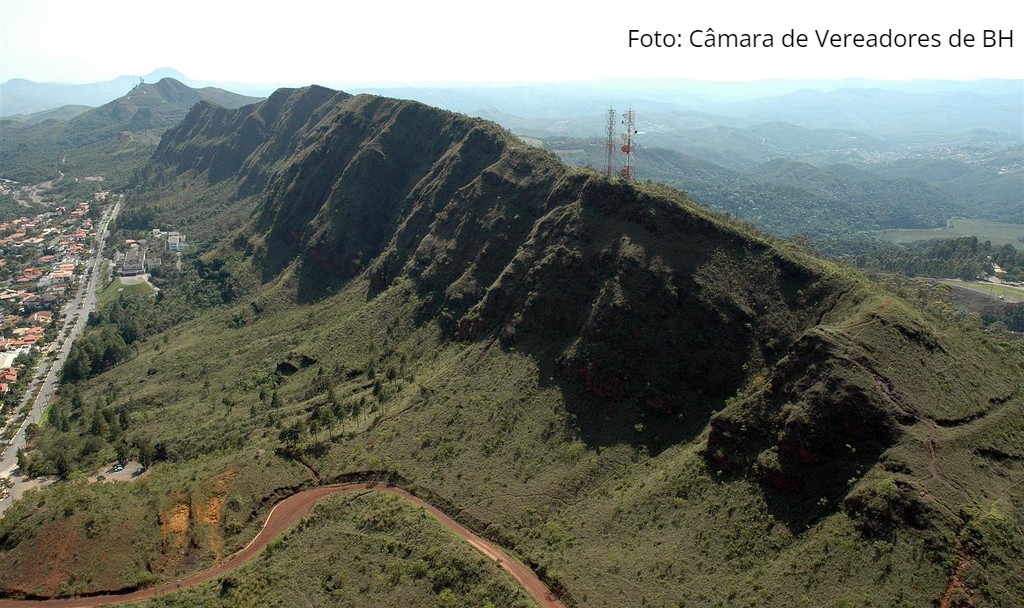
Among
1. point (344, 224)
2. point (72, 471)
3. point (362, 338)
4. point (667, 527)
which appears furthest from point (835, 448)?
point (344, 224)

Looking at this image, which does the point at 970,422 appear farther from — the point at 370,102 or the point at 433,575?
the point at 370,102

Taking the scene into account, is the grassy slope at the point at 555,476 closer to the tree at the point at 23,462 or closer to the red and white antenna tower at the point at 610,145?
the tree at the point at 23,462

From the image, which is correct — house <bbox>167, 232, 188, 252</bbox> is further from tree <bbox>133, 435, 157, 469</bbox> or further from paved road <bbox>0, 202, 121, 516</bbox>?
tree <bbox>133, 435, 157, 469</bbox>

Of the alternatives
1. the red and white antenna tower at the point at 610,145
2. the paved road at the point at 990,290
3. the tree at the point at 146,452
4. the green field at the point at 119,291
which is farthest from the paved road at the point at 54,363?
the paved road at the point at 990,290

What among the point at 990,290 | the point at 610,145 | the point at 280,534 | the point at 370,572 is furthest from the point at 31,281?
the point at 990,290

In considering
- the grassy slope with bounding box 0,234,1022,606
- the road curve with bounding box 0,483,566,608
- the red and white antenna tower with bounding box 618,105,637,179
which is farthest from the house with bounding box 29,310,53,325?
the red and white antenna tower with bounding box 618,105,637,179
